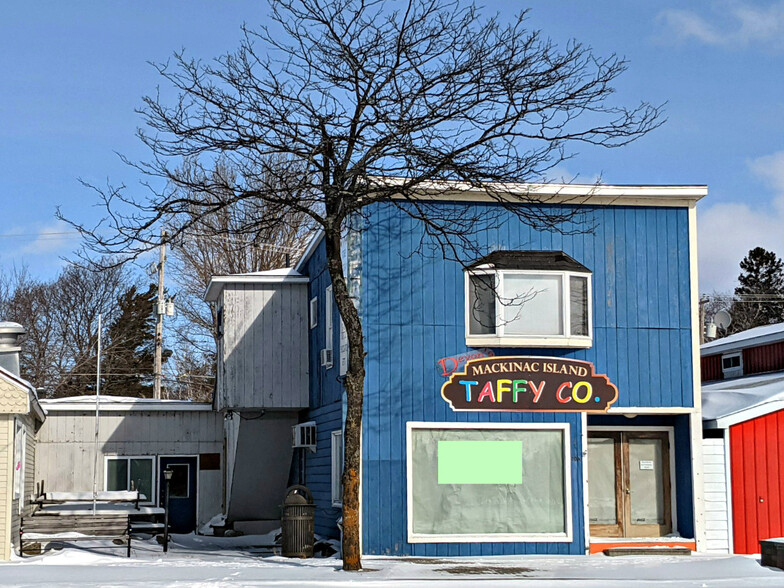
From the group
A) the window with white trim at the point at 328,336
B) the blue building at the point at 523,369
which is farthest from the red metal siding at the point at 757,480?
the window with white trim at the point at 328,336

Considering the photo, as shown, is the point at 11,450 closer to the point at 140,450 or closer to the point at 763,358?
the point at 140,450

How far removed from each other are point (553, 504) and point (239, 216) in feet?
70.6

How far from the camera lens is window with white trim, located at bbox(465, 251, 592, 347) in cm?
1820

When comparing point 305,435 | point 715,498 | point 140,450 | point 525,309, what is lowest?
point 715,498

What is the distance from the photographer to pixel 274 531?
962 inches

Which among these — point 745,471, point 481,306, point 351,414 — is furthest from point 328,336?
point 745,471

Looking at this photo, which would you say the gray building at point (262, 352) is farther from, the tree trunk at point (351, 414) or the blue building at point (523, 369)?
the tree trunk at point (351, 414)

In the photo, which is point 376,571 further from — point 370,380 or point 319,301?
point 319,301

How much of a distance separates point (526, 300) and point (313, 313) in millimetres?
5329

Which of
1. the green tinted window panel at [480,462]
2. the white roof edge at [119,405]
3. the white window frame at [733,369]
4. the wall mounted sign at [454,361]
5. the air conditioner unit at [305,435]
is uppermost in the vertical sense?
the white window frame at [733,369]

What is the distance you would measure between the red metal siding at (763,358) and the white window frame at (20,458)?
18253 mm

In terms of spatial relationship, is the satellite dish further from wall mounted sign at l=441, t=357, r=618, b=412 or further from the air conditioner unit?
the air conditioner unit

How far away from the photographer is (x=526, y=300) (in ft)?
60.0

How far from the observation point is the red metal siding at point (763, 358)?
26672 mm
